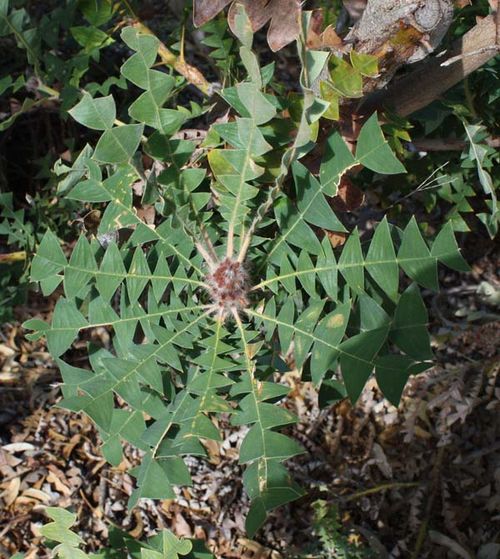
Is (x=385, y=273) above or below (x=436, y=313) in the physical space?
above

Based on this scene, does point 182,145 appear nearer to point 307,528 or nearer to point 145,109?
point 145,109

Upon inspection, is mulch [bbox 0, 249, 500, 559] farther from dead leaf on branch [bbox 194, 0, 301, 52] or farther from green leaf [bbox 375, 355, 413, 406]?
dead leaf on branch [bbox 194, 0, 301, 52]

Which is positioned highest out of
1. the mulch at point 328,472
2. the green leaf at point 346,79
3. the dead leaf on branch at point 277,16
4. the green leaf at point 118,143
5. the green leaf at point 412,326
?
the dead leaf on branch at point 277,16

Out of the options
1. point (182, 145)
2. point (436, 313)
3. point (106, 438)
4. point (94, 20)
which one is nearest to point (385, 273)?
point (182, 145)

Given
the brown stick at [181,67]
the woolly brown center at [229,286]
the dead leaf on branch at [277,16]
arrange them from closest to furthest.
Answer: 1. the dead leaf on branch at [277,16]
2. the woolly brown center at [229,286]
3. the brown stick at [181,67]

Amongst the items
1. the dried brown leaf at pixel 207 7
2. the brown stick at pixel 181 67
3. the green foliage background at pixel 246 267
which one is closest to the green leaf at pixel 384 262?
the green foliage background at pixel 246 267

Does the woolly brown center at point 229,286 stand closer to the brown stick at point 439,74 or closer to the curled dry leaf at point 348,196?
the curled dry leaf at point 348,196

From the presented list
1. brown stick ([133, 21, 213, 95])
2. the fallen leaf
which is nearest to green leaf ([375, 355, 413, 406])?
brown stick ([133, 21, 213, 95])
